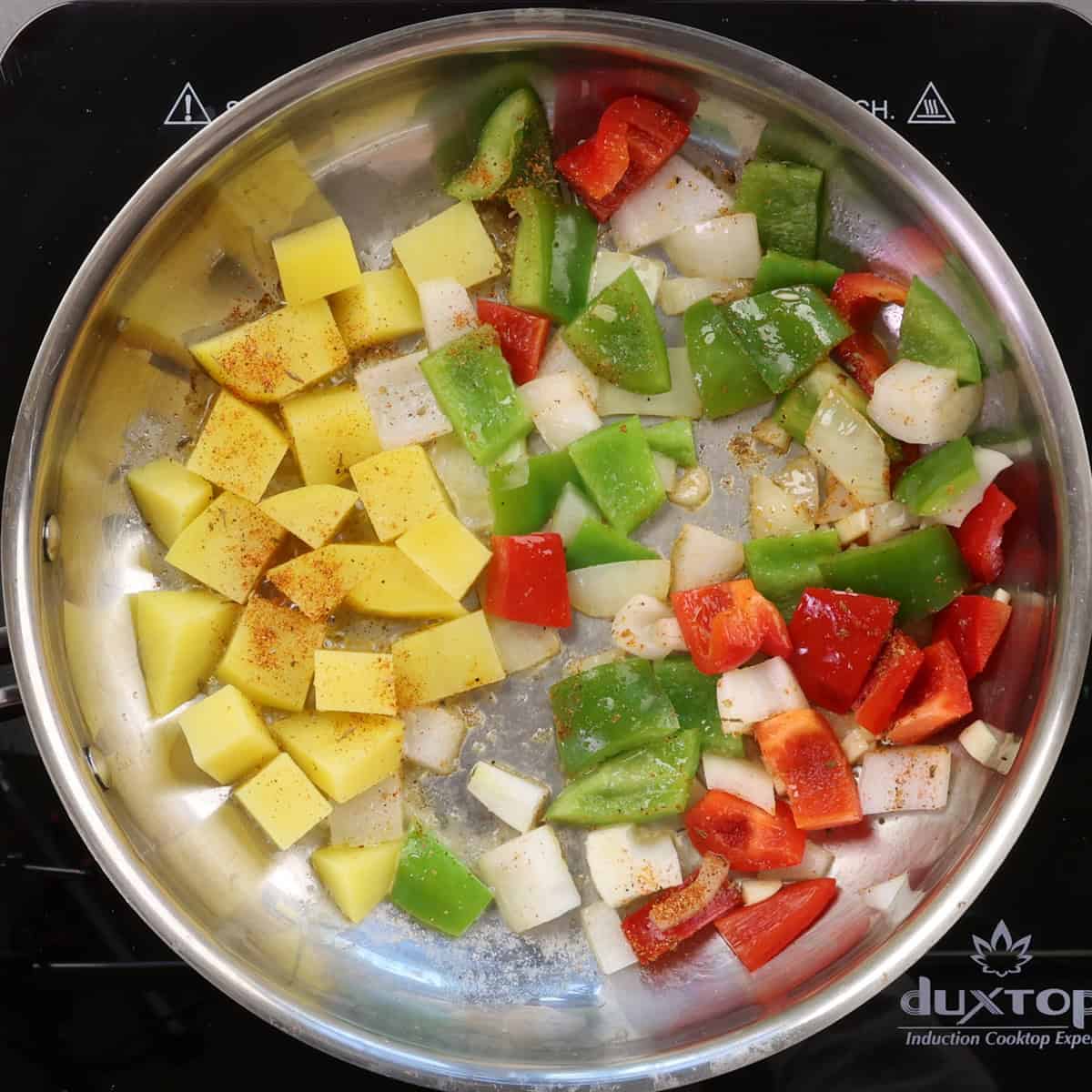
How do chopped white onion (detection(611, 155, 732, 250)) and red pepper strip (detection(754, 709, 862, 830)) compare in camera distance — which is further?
chopped white onion (detection(611, 155, 732, 250))

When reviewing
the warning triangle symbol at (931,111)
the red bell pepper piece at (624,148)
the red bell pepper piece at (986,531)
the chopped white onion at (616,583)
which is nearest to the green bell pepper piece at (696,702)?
the chopped white onion at (616,583)

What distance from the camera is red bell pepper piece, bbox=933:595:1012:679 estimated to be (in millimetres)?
1645

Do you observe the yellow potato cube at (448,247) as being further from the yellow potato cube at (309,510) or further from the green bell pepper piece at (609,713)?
the green bell pepper piece at (609,713)

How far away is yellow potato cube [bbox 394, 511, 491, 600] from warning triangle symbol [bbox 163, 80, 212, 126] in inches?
27.5

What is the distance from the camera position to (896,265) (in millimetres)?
1722

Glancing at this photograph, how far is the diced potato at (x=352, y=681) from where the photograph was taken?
5.35 feet

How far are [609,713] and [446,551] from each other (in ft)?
1.16

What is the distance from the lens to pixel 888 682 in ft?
5.39

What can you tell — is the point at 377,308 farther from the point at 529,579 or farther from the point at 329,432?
the point at 529,579

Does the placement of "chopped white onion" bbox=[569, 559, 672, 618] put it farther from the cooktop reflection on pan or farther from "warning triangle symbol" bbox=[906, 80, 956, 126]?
"warning triangle symbol" bbox=[906, 80, 956, 126]

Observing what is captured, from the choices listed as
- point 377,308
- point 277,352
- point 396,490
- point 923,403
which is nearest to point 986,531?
point 923,403

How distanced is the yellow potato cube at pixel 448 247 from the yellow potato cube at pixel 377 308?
0.03m

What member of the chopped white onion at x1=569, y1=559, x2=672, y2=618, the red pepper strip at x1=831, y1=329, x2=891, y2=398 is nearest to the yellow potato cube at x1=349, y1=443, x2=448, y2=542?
the chopped white onion at x1=569, y1=559, x2=672, y2=618

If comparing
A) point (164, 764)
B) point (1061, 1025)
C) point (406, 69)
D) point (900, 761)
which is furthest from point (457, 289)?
point (1061, 1025)
